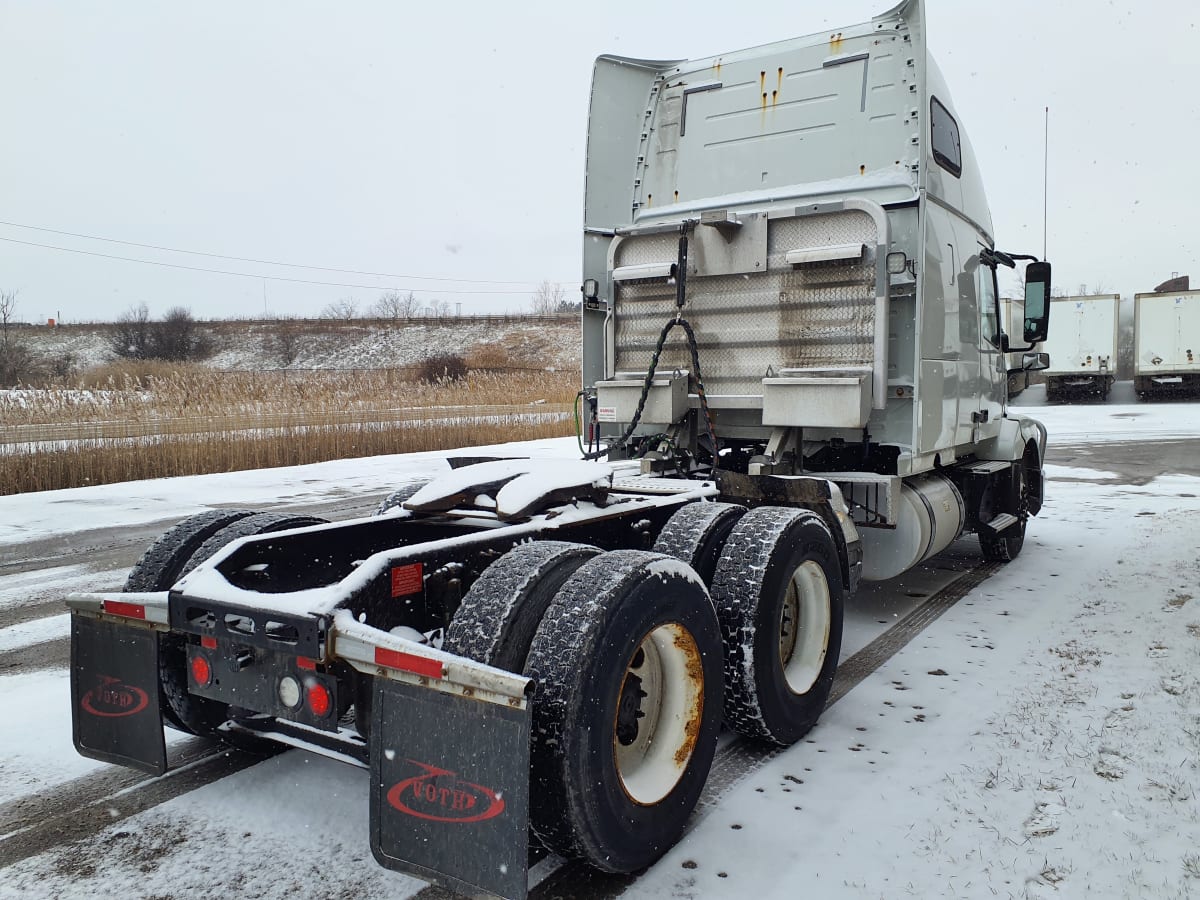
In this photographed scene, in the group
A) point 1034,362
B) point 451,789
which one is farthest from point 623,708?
point 1034,362

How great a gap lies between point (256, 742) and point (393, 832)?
3.76ft

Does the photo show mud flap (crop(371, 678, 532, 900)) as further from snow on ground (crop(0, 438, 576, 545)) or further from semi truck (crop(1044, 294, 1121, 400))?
semi truck (crop(1044, 294, 1121, 400))

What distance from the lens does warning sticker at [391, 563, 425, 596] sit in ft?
9.22

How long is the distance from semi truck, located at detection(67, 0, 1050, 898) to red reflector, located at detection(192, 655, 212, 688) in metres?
0.02

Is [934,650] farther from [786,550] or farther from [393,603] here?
[393,603]

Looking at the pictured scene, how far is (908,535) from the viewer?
5551 millimetres

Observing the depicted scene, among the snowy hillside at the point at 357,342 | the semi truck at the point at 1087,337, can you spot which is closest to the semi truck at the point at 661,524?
the semi truck at the point at 1087,337

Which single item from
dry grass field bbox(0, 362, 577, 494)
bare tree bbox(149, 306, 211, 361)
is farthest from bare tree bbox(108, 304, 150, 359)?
dry grass field bbox(0, 362, 577, 494)

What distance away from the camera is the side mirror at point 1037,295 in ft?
22.7

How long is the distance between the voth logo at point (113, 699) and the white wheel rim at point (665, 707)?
61.6 inches

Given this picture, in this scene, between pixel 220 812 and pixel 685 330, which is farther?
pixel 685 330

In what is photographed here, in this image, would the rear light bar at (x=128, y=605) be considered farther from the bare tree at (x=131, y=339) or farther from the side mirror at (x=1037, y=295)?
the bare tree at (x=131, y=339)

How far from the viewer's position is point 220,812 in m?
3.07

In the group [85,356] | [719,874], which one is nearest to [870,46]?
[719,874]
